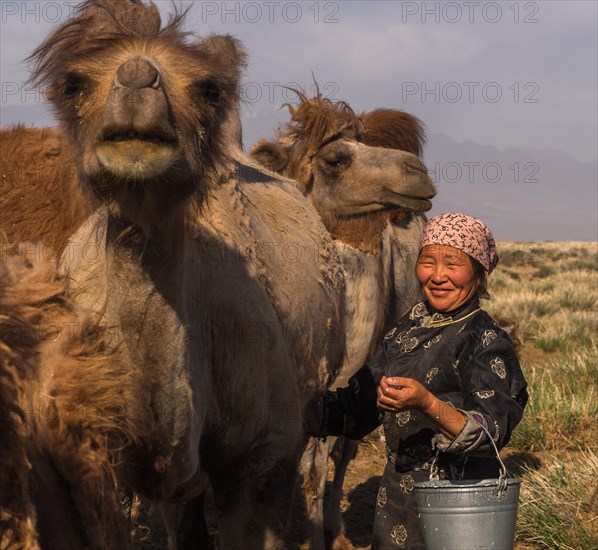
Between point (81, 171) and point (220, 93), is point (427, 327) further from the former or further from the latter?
point (81, 171)

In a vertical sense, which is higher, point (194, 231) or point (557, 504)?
point (194, 231)

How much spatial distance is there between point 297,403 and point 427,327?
3.08 ft

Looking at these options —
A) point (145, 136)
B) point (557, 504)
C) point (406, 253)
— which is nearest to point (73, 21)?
point (145, 136)

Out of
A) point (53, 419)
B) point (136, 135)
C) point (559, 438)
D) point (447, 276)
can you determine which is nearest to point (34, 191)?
point (136, 135)

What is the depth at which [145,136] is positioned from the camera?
8.96 feet

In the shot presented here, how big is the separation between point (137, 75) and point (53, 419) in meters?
1.26

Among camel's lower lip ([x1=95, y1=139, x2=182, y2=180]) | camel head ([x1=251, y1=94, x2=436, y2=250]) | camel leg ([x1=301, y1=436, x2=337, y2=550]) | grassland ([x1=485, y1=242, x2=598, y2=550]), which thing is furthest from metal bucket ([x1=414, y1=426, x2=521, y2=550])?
camel head ([x1=251, y1=94, x2=436, y2=250])

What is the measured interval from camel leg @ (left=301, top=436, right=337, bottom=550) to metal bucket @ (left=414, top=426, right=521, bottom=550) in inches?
128

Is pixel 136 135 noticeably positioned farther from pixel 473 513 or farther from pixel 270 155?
pixel 270 155

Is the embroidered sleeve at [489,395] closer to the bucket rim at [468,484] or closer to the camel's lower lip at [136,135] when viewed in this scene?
the bucket rim at [468,484]

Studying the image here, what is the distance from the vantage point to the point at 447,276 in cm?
341

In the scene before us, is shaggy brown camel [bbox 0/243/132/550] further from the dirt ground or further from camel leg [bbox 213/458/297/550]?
the dirt ground

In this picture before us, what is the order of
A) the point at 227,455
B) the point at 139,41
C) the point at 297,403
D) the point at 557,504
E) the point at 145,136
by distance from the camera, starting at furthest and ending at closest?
the point at 557,504 → the point at 297,403 → the point at 227,455 → the point at 139,41 → the point at 145,136

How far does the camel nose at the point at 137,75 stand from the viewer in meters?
2.71
